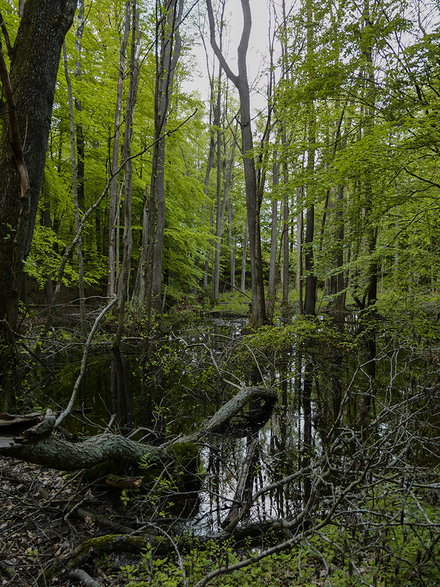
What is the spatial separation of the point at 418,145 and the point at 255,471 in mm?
5346

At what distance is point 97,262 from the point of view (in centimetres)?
1533

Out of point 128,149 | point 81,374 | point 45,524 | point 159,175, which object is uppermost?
point 159,175

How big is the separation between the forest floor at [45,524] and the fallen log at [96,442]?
39 cm

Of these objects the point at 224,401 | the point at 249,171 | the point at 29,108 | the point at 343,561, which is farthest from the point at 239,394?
the point at 249,171

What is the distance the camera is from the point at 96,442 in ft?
10.3

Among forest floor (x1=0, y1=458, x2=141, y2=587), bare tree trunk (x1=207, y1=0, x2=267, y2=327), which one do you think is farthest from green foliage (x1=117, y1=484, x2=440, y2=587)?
bare tree trunk (x1=207, y1=0, x2=267, y2=327)

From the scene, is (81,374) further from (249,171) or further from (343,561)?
(249,171)

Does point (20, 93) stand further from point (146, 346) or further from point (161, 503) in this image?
point (146, 346)

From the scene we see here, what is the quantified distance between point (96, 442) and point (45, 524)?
2.41 feet

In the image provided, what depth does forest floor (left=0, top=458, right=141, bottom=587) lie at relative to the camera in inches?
93.6

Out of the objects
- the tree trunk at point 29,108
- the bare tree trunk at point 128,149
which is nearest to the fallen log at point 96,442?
the tree trunk at point 29,108

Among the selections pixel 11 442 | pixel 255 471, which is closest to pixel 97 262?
pixel 255 471

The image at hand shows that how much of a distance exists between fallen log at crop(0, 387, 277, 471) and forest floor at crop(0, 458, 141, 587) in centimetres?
39

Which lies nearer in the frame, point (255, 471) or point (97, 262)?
point (255, 471)
